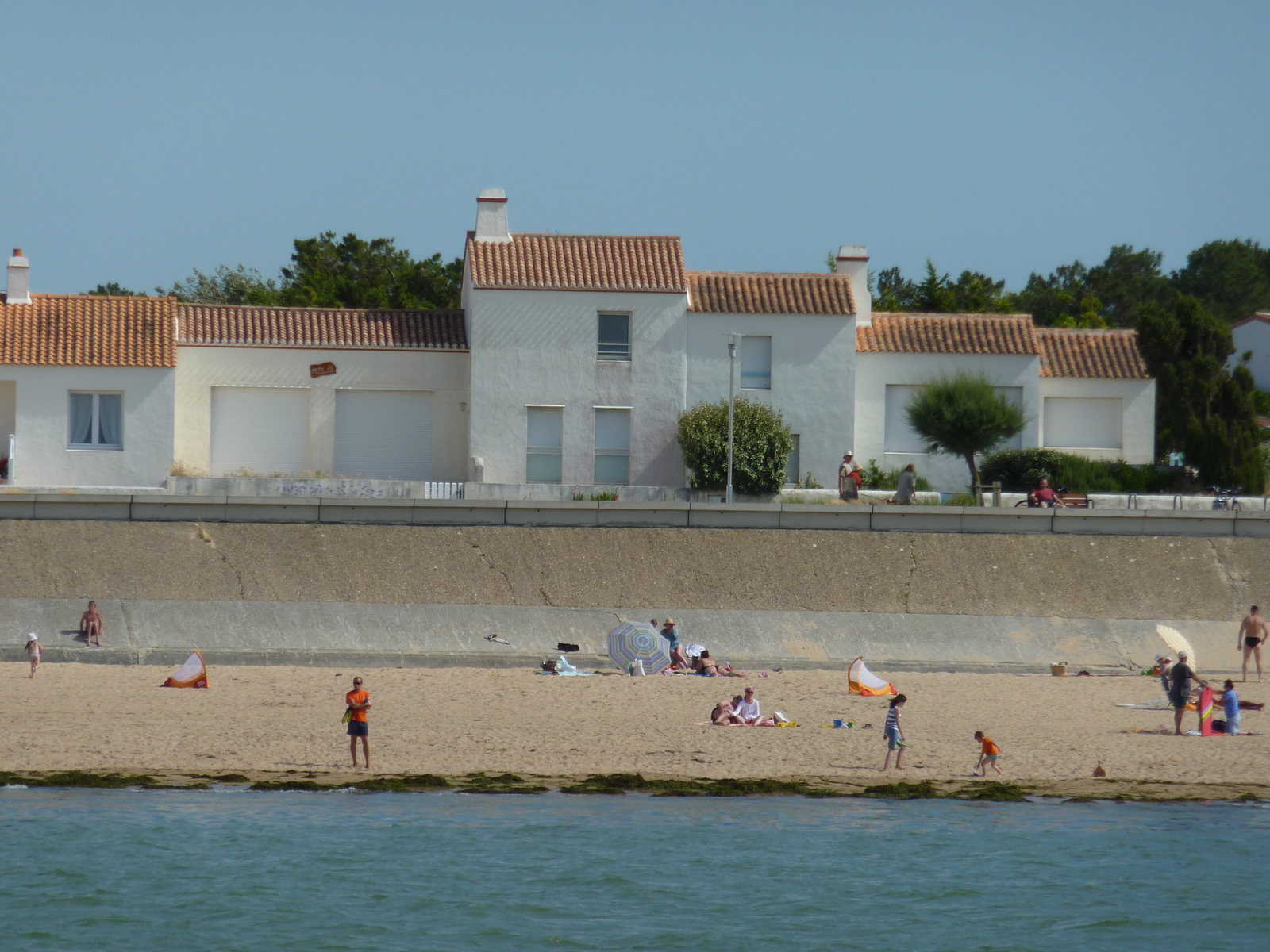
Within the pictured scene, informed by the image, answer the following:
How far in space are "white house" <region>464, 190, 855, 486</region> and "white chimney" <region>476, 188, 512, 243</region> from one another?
39 mm

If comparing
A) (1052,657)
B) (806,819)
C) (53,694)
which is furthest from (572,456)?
(806,819)

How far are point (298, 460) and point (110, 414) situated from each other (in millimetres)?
4744

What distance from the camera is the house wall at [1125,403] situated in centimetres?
3978

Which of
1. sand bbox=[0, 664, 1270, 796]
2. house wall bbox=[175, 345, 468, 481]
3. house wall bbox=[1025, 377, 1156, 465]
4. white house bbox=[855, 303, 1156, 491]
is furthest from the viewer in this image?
house wall bbox=[1025, 377, 1156, 465]

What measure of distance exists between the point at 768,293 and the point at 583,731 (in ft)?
63.0

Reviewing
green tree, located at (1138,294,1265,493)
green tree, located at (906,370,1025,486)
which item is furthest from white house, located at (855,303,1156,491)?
green tree, located at (1138,294,1265,493)

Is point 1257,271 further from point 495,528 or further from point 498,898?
point 498,898

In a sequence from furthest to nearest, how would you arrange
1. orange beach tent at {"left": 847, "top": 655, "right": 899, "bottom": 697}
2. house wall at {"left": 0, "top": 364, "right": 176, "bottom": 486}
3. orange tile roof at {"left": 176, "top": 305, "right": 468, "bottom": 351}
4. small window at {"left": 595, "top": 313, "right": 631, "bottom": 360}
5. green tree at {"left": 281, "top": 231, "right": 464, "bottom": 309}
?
green tree at {"left": 281, "top": 231, "right": 464, "bottom": 309} < small window at {"left": 595, "top": 313, "right": 631, "bottom": 360} < orange tile roof at {"left": 176, "top": 305, "right": 468, "bottom": 351} < house wall at {"left": 0, "top": 364, "right": 176, "bottom": 486} < orange beach tent at {"left": 847, "top": 655, "right": 899, "bottom": 697}

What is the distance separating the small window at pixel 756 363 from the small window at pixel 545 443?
16.6 ft

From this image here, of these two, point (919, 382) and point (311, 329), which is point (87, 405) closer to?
point (311, 329)

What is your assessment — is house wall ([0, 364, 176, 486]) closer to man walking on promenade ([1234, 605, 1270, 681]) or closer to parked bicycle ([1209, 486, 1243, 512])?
man walking on promenade ([1234, 605, 1270, 681])

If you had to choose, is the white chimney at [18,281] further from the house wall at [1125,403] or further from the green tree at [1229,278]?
the green tree at [1229,278]

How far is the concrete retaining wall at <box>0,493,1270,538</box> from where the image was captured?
2997 centimetres

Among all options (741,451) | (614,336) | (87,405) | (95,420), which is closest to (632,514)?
(741,451)
